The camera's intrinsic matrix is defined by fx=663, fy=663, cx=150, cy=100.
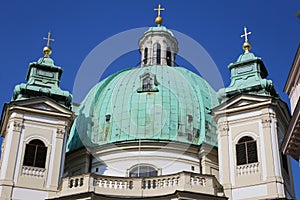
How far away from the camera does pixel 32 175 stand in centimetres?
3000

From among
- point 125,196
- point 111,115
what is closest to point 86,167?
point 111,115

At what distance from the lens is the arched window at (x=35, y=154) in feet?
99.9

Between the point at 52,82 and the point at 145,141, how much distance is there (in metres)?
5.58

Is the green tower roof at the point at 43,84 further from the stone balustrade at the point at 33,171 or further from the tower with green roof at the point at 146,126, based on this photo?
the stone balustrade at the point at 33,171

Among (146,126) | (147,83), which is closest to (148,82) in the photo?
(147,83)

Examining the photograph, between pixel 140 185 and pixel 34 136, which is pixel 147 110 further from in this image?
pixel 140 185

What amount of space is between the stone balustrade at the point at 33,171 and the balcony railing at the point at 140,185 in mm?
2113

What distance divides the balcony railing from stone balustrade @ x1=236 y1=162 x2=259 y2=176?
6.13ft

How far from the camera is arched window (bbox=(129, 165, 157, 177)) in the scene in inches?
1276

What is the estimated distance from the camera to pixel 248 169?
97.3 ft

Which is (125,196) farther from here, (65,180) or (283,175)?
(283,175)

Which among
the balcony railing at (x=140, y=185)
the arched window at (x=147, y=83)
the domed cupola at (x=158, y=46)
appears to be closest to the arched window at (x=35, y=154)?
the balcony railing at (x=140, y=185)

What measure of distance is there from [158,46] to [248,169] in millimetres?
15367

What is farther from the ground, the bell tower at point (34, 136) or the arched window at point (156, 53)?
the arched window at point (156, 53)
